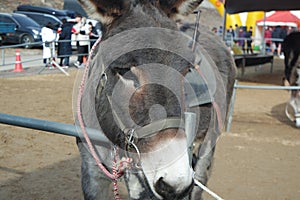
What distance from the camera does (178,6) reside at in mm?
2350

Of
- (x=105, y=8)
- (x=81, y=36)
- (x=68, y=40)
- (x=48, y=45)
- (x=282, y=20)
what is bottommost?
(x=48, y=45)

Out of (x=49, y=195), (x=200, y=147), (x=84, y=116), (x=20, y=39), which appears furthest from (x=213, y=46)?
(x=20, y=39)

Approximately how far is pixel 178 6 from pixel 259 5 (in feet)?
28.4

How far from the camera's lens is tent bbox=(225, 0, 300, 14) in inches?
376

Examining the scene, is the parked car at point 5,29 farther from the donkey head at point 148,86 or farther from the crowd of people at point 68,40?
the donkey head at point 148,86

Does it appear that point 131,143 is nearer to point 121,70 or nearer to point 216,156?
point 121,70

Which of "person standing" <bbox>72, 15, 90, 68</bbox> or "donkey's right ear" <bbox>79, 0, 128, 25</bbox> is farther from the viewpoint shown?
"person standing" <bbox>72, 15, 90, 68</bbox>

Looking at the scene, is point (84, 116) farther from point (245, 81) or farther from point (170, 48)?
point (245, 81)

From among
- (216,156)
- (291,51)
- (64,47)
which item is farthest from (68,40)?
(216,156)

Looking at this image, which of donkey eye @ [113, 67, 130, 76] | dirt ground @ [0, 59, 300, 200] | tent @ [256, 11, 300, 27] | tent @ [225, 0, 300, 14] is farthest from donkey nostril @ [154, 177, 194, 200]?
tent @ [256, 11, 300, 27]

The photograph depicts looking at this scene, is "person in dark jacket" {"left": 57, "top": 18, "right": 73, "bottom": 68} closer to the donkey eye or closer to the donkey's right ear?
the donkey's right ear

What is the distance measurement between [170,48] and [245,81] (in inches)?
420

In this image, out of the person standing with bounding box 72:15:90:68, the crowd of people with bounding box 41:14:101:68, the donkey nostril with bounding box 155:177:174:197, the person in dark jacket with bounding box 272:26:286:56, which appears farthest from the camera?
the person in dark jacket with bounding box 272:26:286:56

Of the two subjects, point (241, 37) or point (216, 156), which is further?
point (241, 37)
